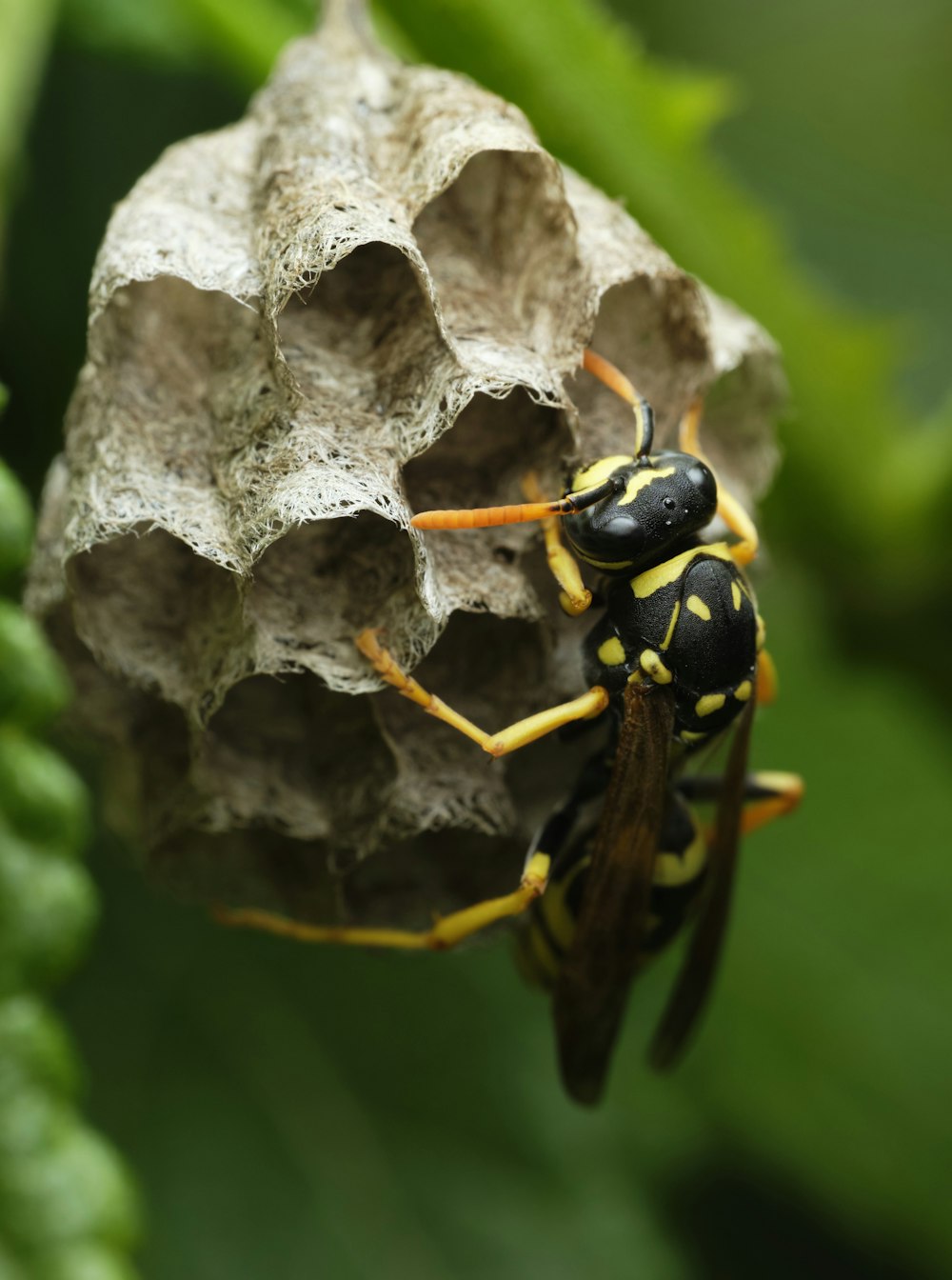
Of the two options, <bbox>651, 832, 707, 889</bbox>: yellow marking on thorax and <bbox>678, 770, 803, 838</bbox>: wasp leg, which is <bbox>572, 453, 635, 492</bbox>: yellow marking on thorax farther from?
<bbox>678, 770, 803, 838</bbox>: wasp leg

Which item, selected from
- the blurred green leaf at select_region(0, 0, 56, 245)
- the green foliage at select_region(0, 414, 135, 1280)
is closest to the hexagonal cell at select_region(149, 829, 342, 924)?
the green foliage at select_region(0, 414, 135, 1280)

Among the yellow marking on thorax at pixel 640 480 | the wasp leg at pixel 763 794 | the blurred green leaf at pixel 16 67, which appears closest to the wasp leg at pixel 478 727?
the yellow marking on thorax at pixel 640 480

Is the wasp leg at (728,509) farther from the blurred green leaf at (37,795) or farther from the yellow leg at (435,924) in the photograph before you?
the blurred green leaf at (37,795)

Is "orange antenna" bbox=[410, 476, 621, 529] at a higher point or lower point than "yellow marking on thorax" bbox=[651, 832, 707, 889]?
higher

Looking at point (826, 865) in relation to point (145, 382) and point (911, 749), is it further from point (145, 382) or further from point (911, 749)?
point (145, 382)

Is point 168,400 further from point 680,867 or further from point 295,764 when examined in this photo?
point 680,867

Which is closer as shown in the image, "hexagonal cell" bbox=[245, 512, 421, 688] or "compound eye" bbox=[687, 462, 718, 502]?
"hexagonal cell" bbox=[245, 512, 421, 688]
